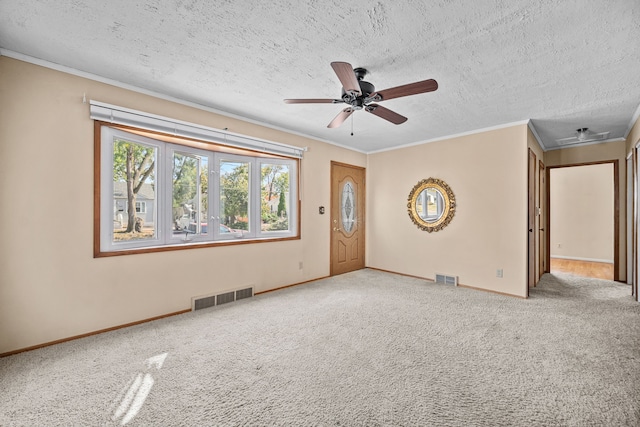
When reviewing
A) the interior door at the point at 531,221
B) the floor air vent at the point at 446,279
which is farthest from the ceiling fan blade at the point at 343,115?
the floor air vent at the point at 446,279

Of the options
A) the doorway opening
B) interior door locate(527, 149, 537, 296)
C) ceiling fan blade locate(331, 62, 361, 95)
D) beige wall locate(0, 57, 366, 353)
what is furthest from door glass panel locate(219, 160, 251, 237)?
the doorway opening

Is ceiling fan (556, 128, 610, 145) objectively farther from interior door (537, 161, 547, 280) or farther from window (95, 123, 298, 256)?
window (95, 123, 298, 256)

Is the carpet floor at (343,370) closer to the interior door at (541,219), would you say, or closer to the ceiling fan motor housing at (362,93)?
the interior door at (541,219)

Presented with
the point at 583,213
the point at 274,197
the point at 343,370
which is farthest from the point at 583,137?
the point at 343,370

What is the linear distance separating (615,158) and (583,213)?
8.32 feet

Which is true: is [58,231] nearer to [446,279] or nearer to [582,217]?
[446,279]

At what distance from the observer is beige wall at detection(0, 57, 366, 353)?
2.35 meters

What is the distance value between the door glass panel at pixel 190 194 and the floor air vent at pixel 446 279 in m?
3.81

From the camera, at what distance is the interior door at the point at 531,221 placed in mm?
4129

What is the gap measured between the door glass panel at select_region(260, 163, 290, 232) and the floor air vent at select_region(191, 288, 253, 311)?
3.20 feet

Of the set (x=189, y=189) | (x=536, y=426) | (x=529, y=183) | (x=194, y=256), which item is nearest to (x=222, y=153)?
(x=189, y=189)

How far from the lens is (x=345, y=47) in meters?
2.20

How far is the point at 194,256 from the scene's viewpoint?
136 inches

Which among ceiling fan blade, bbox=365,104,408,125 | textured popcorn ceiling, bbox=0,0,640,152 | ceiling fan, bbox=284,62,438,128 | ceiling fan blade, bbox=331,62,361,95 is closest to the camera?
textured popcorn ceiling, bbox=0,0,640,152
